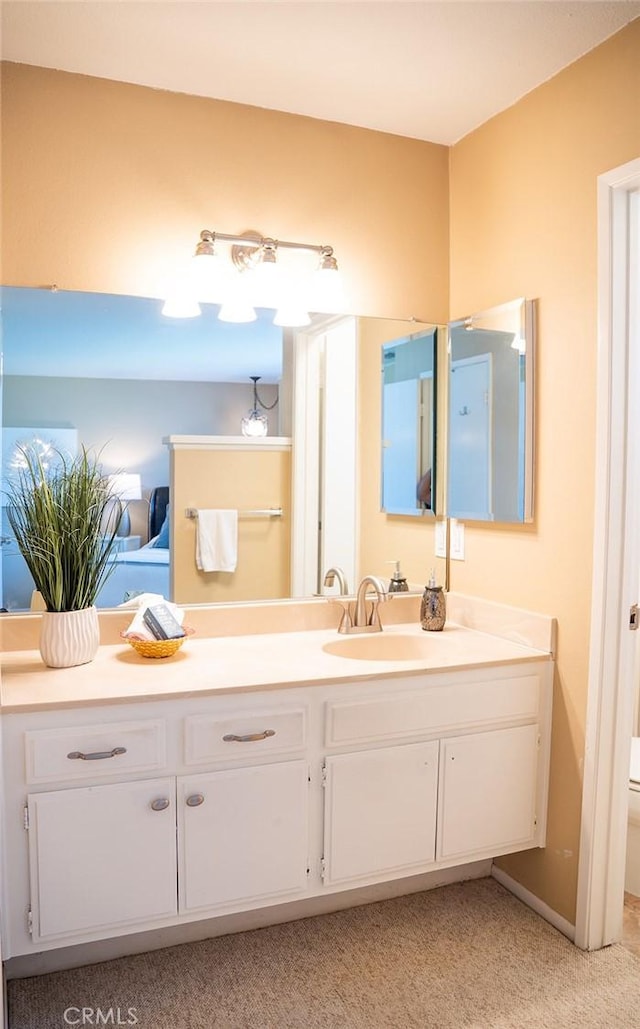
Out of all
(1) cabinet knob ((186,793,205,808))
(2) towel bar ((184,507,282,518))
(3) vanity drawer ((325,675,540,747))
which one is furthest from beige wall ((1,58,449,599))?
(1) cabinet knob ((186,793,205,808))

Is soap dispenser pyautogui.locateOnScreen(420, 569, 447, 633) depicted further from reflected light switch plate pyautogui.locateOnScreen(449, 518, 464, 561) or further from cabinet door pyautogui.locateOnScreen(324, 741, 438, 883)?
cabinet door pyautogui.locateOnScreen(324, 741, 438, 883)

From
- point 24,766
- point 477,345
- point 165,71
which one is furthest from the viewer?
point 477,345

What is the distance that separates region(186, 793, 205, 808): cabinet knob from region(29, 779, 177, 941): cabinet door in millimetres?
40

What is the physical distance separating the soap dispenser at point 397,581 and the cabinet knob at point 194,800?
1045mm

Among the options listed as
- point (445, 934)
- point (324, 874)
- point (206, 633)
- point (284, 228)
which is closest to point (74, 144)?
point (284, 228)

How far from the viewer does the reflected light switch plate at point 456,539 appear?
255 centimetres

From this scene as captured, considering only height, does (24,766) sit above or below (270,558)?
below

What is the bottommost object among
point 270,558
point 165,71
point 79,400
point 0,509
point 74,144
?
point 270,558

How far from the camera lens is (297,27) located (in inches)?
73.2

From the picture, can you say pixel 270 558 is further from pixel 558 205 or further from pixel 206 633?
pixel 558 205

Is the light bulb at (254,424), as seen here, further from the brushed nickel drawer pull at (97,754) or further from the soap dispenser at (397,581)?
the brushed nickel drawer pull at (97,754)

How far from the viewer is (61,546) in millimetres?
1869

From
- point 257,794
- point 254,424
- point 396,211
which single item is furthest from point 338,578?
point 396,211

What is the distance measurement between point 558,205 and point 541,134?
243 millimetres
